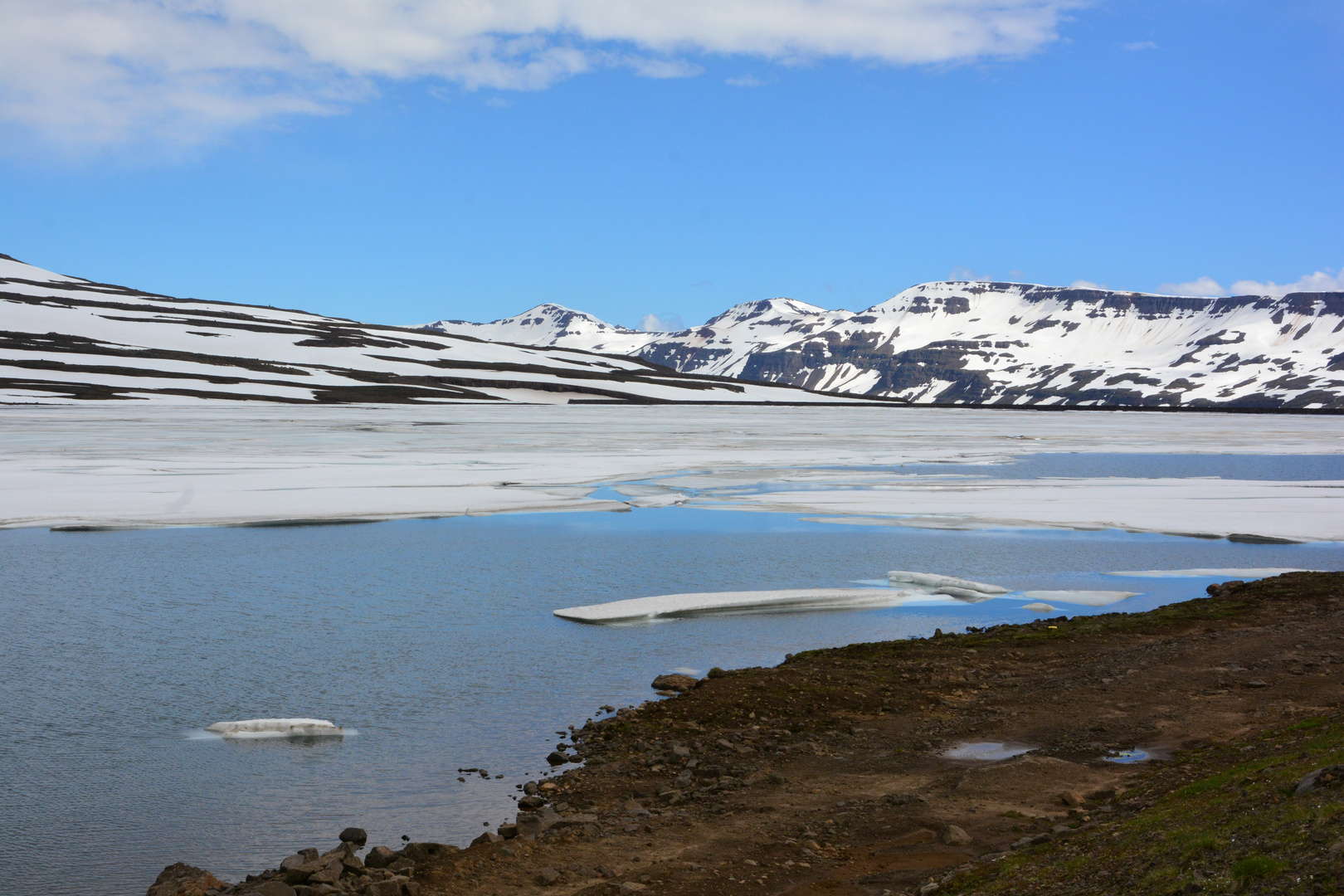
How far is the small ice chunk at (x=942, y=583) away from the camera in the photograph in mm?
15938

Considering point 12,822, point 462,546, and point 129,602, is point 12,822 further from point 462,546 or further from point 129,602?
point 462,546

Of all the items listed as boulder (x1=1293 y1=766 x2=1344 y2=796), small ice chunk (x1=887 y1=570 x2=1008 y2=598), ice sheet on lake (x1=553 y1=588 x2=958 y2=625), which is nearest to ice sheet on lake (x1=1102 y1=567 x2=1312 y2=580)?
small ice chunk (x1=887 y1=570 x2=1008 y2=598)

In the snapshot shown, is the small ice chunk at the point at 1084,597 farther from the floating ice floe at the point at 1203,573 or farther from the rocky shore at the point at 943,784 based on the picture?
the rocky shore at the point at 943,784

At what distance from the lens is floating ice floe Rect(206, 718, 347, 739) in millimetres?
9234

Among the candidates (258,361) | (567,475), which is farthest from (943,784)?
(258,361)

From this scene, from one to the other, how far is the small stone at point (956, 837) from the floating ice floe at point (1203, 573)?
1175 centimetres

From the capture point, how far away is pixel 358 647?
12.2m

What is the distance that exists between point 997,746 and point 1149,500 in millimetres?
20666

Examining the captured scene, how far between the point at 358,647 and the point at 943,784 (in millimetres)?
7192

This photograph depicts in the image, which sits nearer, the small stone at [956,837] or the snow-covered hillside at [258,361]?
the small stone at [956,837]

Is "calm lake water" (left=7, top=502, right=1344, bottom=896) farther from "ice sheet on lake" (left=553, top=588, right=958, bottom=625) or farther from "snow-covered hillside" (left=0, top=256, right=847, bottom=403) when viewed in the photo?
"snow-covered hillside" (left=0, top=256, right=847, bottom=403)

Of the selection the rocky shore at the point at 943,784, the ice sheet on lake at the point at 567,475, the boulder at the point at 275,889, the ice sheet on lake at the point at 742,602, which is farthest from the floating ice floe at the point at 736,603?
the ice sheet on lake at the point at 567,475

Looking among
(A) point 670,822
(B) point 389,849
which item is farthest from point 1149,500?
(B) point 389,849

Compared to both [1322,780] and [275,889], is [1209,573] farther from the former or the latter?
[275,889]
